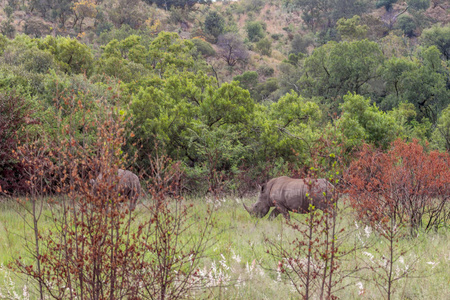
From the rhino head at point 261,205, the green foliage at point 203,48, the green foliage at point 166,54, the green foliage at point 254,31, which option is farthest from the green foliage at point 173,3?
the rhino head at point 261,205

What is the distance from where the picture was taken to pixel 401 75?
30328mm

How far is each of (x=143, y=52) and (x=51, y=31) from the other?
68.5 feet

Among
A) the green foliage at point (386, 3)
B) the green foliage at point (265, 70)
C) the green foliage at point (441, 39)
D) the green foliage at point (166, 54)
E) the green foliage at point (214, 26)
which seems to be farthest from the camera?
the green foliage at point (386, 3)

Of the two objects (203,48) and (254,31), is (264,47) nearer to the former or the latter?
(254,31)

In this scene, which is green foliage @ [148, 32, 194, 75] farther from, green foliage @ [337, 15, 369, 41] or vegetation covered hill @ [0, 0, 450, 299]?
green foliage @ [337, 15, 369, 41]

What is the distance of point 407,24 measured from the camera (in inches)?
2160

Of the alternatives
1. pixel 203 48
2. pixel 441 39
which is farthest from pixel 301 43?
pixel 441 39

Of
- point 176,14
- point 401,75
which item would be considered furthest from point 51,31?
point 401,75

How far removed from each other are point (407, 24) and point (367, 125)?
44.3 metres

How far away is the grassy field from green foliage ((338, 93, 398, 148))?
843 centimetres

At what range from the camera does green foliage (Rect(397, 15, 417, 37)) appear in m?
54.9

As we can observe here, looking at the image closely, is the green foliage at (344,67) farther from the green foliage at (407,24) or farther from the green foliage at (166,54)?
the green foliage at (407,24)

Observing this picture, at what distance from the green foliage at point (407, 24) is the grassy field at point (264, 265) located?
2116 inches

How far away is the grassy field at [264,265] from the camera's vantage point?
5.26 meters
